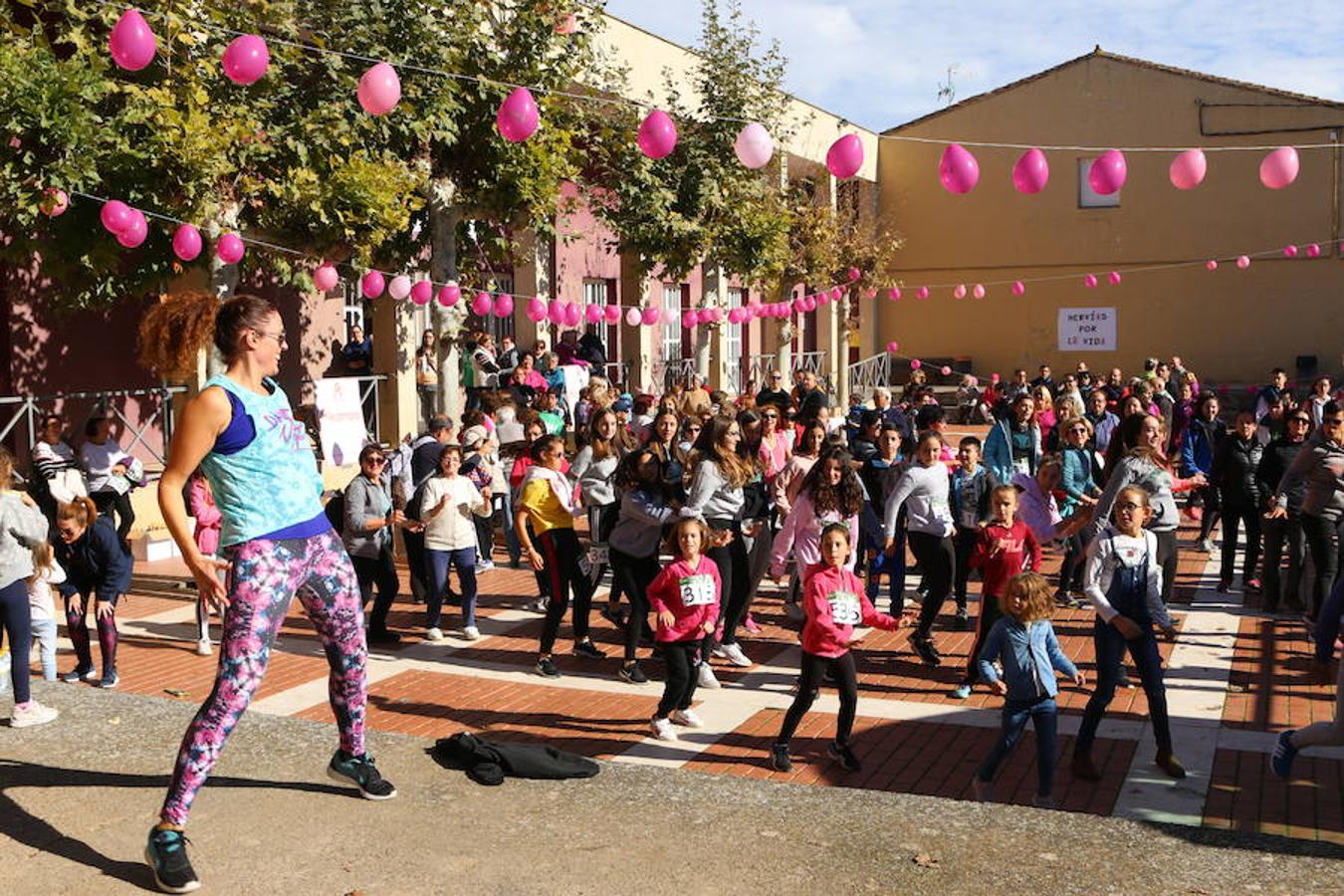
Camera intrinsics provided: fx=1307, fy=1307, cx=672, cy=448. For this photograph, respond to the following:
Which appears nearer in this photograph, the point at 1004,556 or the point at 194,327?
the point at 194,327

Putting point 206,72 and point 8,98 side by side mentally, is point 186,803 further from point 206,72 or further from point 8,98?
point 206,72

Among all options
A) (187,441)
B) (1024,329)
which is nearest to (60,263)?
(187,441)

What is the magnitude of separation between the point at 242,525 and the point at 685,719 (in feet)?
12.4

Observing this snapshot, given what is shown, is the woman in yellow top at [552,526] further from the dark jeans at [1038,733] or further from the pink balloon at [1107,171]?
the pink balloon at [1107,171]

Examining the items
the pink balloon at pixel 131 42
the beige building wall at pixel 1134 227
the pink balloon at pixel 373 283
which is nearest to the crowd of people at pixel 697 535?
the pink balloon at pixel 373 283

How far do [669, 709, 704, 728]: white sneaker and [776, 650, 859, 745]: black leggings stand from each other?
2.82 feet

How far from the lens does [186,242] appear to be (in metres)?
10.6

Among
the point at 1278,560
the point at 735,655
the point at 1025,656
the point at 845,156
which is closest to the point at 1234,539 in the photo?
the point at 1278,560

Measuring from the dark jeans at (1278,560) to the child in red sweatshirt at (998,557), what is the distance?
2.68 metres

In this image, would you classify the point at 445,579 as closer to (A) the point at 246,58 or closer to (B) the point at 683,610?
(B) the point at 683,610

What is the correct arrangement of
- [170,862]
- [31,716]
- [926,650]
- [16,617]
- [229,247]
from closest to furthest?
[170,862] < [31,716] < [16,617] < [926,650] < [229,247]

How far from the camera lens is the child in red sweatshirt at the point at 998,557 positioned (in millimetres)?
8211

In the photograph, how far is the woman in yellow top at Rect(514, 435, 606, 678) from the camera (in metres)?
9.03

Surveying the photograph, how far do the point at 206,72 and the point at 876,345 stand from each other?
1084 inches
